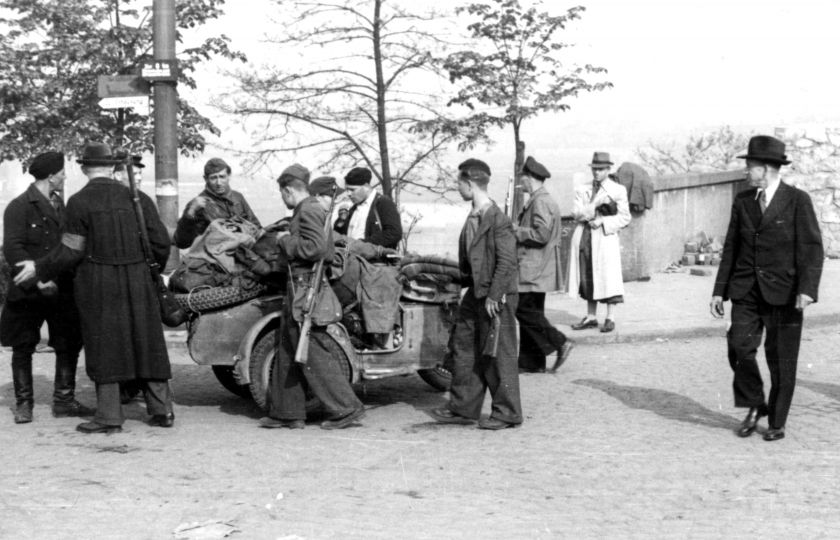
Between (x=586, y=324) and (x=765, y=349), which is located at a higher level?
(x=765, y=349)

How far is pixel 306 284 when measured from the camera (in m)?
8.54

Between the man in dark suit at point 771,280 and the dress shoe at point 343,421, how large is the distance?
237 cm

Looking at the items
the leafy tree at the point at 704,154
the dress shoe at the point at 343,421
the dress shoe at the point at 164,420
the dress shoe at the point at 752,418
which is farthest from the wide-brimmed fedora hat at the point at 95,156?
the leafy tree at the point at 704,154

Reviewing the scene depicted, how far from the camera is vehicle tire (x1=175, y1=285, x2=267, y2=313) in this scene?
902 centimetres

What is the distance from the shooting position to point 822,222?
66.7ft

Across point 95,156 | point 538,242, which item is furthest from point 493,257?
point 95,156

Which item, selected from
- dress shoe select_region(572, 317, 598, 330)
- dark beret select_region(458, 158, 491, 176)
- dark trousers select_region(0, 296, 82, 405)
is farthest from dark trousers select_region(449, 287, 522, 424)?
dress shoe select_region(572, 317, 598, 330)

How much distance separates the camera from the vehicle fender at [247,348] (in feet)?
29.0

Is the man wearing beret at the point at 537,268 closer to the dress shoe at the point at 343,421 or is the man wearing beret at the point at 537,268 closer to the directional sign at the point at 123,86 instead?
the dress shoe at the point at 343,421

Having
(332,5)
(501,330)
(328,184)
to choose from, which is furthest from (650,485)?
(332,5)

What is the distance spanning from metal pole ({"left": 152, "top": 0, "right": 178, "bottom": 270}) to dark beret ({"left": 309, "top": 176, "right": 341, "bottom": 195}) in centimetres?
351

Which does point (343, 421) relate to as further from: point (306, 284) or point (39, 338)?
point (39, 338)

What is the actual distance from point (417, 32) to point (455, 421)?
8.44m

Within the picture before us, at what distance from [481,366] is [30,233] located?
317cm
